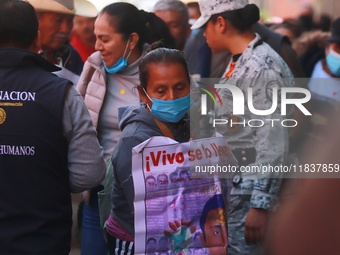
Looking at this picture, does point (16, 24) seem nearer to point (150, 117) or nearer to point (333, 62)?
point (150, 117)

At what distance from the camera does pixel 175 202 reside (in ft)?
11.0

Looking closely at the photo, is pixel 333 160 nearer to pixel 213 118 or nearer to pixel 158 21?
pixel 213 118

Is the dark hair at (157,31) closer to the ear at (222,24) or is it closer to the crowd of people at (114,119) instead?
the crowd of people at (114,119)

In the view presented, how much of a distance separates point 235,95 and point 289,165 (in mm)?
475

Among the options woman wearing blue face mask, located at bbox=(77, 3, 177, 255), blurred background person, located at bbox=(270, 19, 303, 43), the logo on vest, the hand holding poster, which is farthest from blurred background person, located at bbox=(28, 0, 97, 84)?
blurred background person, located at bbox=(270, 19, 303, 43)

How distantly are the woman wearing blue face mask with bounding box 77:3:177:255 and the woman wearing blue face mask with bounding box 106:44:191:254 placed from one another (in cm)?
78

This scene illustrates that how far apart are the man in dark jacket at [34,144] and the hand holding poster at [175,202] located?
33 centimetres

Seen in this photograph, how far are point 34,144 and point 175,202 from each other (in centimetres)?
67

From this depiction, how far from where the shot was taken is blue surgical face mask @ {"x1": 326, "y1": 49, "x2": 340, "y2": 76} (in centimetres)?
605

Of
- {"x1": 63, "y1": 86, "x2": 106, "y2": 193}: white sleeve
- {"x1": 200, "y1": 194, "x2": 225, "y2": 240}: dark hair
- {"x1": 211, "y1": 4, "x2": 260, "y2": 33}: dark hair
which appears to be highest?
{"x1": 211, "y1": 4, "x2": 260, "y2": 33}: dark hair

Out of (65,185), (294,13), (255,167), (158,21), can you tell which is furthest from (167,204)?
(294,13)

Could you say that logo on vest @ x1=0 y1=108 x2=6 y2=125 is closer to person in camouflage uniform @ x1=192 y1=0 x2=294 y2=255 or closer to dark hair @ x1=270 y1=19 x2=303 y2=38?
Answer: person in camouflage uniform @ x1=192 y1=0 x2=294 y2=255

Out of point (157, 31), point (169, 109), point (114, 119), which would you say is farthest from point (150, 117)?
point (157, 31)

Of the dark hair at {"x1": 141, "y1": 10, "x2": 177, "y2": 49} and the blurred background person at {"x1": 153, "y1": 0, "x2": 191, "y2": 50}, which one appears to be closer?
the dark hair at {"x1": 141, "y1": 10, "x2": 177, "y2": 49}
